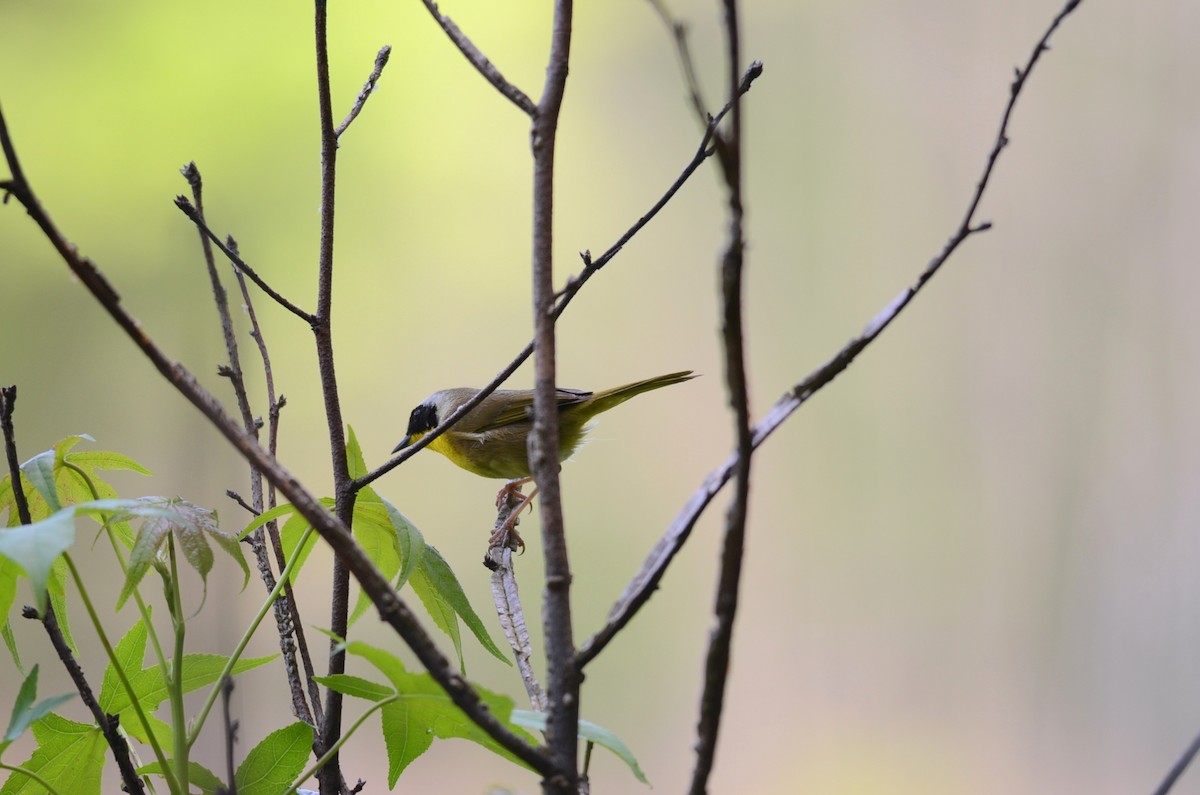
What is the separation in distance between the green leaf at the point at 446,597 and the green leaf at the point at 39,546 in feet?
0.63

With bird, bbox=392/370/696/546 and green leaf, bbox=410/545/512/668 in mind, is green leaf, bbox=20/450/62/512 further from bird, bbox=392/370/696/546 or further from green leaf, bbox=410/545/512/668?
bird, bbox=392/370/696/546

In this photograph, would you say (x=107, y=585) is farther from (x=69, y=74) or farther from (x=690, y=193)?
(x=690, y=193)

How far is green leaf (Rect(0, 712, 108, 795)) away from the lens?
0.43 metres

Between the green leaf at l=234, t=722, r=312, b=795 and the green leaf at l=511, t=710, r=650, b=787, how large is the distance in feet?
0.43

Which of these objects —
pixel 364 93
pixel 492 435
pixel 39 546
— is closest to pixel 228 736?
pixel 39 546

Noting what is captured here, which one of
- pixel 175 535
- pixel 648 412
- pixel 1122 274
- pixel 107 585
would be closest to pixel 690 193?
pixel 648 412

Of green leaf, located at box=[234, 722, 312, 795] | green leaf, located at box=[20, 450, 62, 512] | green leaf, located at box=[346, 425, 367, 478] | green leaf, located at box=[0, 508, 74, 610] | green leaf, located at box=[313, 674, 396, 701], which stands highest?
green leaf, located at box=[346, 425, 367, 478]

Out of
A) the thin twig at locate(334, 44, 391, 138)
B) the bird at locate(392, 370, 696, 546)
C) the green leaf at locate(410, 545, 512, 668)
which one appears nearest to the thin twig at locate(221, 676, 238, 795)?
the green leaf at locate(410, 545, 512, 668)

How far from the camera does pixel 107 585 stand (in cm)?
184

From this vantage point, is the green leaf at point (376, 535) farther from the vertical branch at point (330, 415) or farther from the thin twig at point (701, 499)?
the thin twig at point (701, 499)

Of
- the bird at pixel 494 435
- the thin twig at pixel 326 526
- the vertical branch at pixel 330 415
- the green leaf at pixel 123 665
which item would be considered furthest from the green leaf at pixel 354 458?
the bird at pixel 494 435

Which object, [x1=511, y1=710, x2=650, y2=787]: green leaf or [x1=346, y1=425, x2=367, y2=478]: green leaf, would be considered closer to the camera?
[x1=511, y1=710, x2=650, y2=787]: green leaf

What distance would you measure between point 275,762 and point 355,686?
0.08 metres

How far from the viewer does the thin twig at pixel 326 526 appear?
227 millimetres
